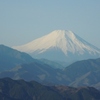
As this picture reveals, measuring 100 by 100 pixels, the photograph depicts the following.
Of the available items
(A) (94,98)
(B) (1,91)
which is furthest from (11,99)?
(A) (94,98)

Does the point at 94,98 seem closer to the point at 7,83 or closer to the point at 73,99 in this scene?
the point at 73,99

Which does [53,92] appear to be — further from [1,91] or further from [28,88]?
[1,91]

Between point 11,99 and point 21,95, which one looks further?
point 21,95

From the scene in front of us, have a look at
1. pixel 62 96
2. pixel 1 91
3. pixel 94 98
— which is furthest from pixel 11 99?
pixel 94 98

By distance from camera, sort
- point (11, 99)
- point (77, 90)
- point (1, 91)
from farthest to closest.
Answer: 1. point (77, 90)
2. point (1, 91)
3. point (11, 99)

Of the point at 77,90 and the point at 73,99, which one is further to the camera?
the point at 77,90

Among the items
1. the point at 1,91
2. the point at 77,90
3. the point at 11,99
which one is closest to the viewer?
the point at 11,99
